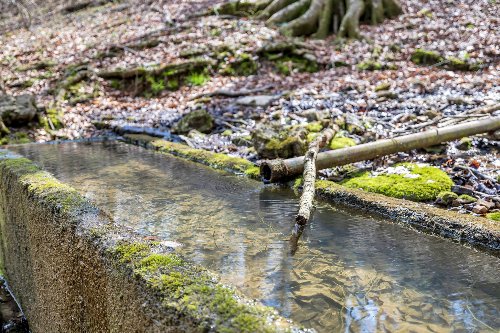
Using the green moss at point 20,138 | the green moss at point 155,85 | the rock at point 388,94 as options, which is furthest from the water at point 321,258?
the green moss at point 155,85

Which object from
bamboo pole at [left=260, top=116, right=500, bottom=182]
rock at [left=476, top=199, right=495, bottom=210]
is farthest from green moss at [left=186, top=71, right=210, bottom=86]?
rock at [left=476, top=199, right=495, bottom=210]

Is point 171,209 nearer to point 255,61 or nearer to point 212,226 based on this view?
point 212,226

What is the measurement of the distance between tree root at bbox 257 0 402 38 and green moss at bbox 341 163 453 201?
331 inches

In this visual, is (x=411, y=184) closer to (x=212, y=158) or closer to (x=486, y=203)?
(x=486, y=203)

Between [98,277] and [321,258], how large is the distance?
4.52 ft

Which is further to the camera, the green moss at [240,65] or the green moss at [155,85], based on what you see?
the green moss at [240,65]

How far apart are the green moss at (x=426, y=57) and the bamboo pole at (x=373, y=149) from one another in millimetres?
5189

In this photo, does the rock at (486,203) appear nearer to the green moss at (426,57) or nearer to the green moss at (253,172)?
the green moss at (253,172)

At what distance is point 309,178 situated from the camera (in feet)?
12.2

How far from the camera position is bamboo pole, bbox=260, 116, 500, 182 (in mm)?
4281

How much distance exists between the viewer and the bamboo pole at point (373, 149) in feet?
14.0

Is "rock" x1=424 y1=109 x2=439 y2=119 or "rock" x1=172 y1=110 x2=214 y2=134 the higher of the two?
"rock" x1=424 y1=109 x2=439 y2=119

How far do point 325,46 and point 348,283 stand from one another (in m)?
9.94

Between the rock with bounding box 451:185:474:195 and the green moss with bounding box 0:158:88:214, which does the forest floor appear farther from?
the green moss with bounding box 0:158:88:214
